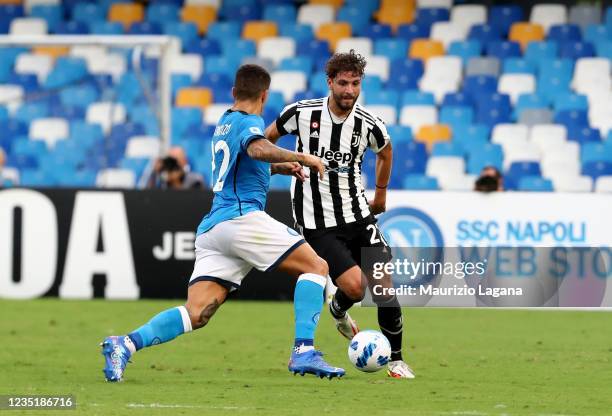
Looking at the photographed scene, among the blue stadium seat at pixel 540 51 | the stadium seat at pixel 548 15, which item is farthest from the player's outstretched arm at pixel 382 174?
the stadium seat at pixel 548 15

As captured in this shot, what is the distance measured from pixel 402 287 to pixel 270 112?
10593 mm

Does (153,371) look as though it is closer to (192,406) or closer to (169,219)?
(192,406)

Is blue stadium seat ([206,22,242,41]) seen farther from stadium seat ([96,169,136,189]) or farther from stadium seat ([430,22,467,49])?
stadium seat ([96,169,136,189])

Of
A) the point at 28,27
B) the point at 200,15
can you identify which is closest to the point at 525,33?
the point at 200,15

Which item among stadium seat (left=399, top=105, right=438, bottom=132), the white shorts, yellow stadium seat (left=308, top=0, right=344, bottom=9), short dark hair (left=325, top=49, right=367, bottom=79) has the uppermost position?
yellow stadium seat (left=308, top=0, right=344, bottom=9)

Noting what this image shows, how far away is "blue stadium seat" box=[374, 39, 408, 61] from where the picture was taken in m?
20.7

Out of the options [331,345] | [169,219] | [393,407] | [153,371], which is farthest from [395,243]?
[393,407]

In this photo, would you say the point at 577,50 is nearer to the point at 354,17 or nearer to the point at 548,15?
the point at 548,15

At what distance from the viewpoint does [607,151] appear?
18.2 m

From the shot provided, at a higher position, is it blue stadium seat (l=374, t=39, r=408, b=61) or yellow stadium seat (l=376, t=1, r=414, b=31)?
yellow stadium seat (l=376, t=1, r=414, b=31)

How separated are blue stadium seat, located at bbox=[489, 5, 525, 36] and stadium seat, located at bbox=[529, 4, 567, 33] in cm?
24

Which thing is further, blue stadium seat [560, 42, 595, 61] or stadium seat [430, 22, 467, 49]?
stadium seat [430, 22, 467, 49]

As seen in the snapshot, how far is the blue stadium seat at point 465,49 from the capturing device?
2025 cm

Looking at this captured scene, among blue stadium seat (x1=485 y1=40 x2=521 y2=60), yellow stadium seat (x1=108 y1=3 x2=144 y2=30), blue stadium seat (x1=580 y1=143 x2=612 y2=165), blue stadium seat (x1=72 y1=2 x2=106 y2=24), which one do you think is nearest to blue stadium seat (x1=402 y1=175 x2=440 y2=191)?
blue stadium seat (x1=580 y1=143 x2=612 y2=165)
